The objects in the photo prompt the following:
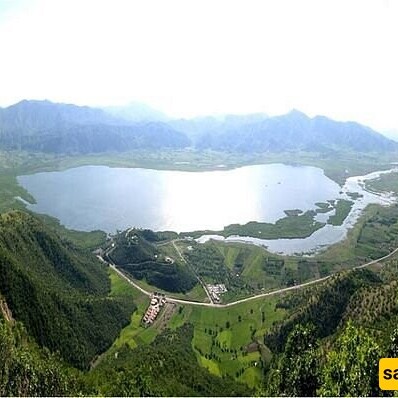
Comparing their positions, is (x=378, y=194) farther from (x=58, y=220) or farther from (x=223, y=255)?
(x=58, y=220)

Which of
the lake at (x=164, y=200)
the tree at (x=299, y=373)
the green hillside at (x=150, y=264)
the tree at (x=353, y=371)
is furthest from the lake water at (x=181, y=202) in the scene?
the tree at (x=353, y=371)

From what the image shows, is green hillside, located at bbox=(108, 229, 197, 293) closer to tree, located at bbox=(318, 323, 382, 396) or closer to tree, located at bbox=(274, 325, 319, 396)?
tree, located at bbox=(274, 325, 319, 396)

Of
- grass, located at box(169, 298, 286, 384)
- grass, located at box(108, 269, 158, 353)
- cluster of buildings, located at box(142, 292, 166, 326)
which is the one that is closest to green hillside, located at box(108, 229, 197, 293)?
cluster of buildings, located at box(142, 292, 166, 326)

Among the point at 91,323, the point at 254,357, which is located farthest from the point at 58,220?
the point at 254,357

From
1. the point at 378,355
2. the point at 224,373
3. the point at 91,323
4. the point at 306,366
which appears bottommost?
the point at 224,373

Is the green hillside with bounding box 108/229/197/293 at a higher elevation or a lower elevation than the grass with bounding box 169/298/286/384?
higher
